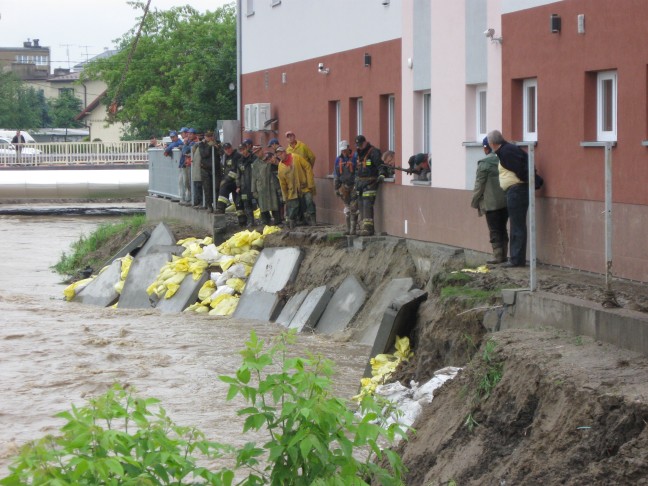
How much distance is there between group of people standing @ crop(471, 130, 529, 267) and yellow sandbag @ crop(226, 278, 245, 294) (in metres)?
7.00

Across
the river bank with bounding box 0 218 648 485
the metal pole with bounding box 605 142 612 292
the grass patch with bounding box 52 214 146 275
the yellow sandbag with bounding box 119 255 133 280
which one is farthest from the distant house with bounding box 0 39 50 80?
the metal pole with bounding box 605 142 612 292

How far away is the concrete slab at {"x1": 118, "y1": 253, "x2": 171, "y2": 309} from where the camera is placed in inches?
888

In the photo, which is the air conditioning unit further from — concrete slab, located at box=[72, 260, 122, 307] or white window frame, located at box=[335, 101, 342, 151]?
concrete slab, located at box=[72, 260, 122, 307]

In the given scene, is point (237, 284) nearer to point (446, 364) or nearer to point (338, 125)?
point (338, 125)

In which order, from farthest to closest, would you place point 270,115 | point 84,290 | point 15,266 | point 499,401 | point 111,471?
1. point 15,266
2. point 270,115
3. point 84,290
4. point 499,401
5. point 111,471

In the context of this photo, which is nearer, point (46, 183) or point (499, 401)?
point (499, 401)

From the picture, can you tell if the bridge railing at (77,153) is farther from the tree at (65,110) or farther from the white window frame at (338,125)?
the tree at (65,110)

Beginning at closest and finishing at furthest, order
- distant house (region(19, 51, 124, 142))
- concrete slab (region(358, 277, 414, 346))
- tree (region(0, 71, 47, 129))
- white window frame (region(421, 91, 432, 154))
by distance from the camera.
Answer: concrete slab (region(358, 277, 414, 346)) < white window frame (region(421, 91, 432, 154)) < distant house (region(19, 51, 124, 142)) < tree (region(0, 71, 47, 129))

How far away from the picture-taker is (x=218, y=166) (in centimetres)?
2547

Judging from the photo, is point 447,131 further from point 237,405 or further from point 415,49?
point 237,405

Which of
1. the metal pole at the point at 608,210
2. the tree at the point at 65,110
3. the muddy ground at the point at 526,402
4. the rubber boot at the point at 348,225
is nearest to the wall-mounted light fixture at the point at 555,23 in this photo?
the muddy ground at the point at 526,402

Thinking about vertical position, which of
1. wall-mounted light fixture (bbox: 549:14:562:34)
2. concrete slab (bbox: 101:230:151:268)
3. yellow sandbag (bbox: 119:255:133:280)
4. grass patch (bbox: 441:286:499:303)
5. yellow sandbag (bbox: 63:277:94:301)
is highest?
wall-mounted light fixture (bbox: 549:14:562:34)

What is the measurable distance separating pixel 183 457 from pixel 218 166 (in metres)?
19.8

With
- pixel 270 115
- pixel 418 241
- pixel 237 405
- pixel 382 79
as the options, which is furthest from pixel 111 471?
pixel 270 115
